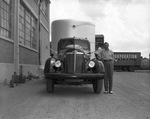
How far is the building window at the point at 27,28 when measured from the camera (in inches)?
592

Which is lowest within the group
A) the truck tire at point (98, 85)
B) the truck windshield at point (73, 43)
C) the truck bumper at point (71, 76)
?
the truck tire at point (98, 85)

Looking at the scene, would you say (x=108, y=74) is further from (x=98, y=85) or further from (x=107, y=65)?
(x=98, y=85)

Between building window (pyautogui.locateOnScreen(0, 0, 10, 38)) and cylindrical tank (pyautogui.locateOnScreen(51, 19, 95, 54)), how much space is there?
2.57 meters

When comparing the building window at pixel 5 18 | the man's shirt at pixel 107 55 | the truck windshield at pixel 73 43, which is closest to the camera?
the man's shirt at pixel 107 55

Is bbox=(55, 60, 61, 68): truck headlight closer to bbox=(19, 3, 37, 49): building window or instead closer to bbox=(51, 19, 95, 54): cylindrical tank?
bbox=(51, 19, 95, 54): cylindrical tank

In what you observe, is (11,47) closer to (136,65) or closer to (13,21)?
(13,21)

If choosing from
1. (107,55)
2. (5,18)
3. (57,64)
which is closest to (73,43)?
(107,55)

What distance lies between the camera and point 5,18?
11969 mm

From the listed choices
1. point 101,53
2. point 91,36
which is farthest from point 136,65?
point 101,53

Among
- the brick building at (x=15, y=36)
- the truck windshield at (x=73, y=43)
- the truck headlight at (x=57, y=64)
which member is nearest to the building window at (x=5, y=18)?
the brick building at (x=15, y=36)

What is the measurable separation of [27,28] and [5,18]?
485 centimetres

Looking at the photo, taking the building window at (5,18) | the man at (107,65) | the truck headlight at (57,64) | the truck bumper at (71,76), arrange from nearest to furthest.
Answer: the truck bumper at (71,76) → the truck headlight at (57,64) → the man at (107,65) → the building window at (5,18)

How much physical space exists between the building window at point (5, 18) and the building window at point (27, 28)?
228 cm

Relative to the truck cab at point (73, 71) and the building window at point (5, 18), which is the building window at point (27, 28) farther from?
the truck cab at point (73, 71)
